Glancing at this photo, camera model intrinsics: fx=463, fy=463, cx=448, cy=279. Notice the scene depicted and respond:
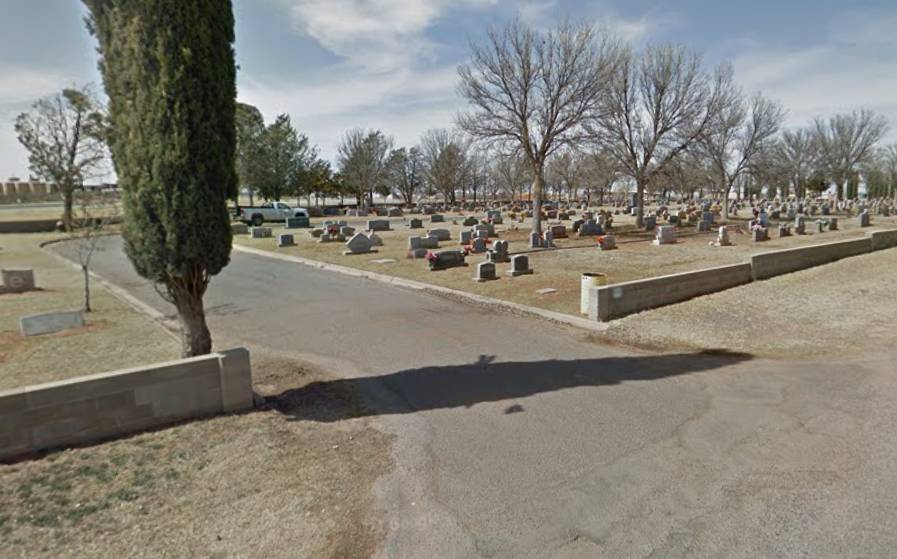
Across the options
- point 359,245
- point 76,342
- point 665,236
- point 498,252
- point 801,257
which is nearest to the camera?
point 76,342

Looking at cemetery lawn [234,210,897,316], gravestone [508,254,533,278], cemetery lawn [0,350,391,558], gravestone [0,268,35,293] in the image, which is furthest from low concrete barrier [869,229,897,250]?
gravestone [0,268,35,293]

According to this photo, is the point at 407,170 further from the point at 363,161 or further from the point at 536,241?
the point at 536,241

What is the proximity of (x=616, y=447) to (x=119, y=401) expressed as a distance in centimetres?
453

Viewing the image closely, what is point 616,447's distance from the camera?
13.4 ft

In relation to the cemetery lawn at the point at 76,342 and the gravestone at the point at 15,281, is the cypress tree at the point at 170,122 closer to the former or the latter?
the cemetery lawn at the point at 76,342

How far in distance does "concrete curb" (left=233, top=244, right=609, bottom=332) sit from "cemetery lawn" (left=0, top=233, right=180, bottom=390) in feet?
19.6

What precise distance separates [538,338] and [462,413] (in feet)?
10.3

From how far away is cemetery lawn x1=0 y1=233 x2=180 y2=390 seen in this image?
606 cm

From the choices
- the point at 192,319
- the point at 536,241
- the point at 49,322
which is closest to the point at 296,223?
the point at 536,241

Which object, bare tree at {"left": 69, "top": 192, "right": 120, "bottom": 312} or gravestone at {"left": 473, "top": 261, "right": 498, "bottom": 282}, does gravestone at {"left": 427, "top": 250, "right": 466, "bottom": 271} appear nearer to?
Result: gravestone at {"left": 473, "top": 261, "right": 498, "bottom": 282}

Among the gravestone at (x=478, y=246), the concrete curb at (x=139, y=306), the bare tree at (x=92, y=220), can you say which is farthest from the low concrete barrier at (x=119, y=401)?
the gravestone at (x=478, y=246)

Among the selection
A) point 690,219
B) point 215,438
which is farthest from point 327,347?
point 690,219

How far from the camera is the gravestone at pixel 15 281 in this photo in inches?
460

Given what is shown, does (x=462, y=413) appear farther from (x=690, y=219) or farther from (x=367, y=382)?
(x=690, y=219)
